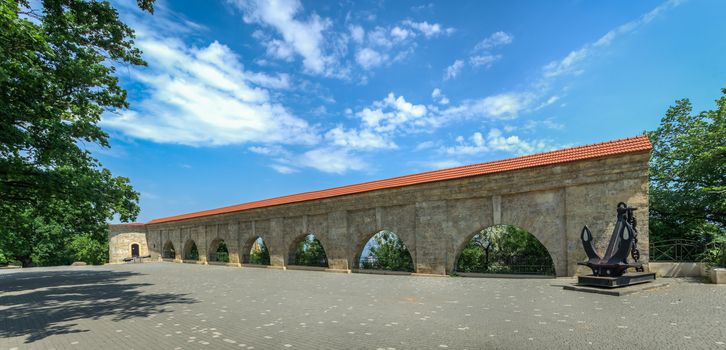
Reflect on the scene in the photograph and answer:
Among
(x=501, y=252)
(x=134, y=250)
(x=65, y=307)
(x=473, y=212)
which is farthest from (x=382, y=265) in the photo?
(x=134, y=250)

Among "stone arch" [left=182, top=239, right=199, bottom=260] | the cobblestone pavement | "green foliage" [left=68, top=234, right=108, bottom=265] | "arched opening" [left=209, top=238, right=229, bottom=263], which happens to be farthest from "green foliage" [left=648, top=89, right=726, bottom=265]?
"green foliage" [left=68, top=234, right=108, bottom=265]

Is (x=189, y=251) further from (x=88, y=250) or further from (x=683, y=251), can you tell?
(x=683, y=251)

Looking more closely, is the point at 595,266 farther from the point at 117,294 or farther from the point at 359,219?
the point at 117,294

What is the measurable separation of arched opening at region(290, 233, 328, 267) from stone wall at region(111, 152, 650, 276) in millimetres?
Result: 390

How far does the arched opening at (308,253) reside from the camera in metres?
21.5

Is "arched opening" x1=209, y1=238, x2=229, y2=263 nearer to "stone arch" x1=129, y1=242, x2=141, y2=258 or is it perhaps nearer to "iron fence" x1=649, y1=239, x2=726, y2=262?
"stone arch" x1=129, y1=242, x2=141, y2=258

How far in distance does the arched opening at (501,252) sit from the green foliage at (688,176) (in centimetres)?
634

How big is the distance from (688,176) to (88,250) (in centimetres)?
5133

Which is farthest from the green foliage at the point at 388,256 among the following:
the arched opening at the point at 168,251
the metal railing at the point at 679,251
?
the arched opening at the point at 168,251

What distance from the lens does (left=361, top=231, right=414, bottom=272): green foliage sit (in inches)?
687

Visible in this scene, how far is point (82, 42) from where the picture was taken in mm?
11133

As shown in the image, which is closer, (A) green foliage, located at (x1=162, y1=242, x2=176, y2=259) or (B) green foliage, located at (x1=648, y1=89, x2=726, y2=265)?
(B) green foliage, located at (x1=648, y1=89, x2=726, y2=265)

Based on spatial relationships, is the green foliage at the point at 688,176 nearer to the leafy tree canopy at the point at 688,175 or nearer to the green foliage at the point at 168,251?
the leafy tree canopy at the point at 688,175

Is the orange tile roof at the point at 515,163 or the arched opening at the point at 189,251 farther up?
the orange tile roof at the point at 515,163
